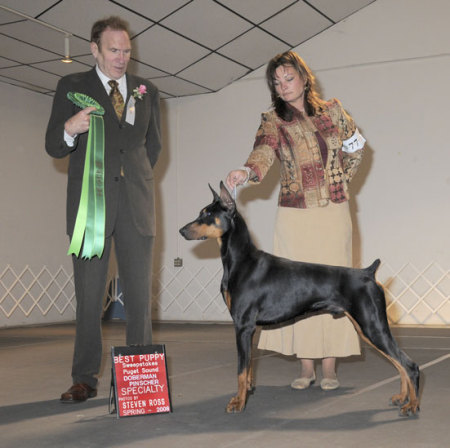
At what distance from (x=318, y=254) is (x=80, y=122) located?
1.18 meters

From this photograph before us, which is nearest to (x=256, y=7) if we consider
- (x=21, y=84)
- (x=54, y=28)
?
(x=54, y=28)

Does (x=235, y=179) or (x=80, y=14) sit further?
(x=80, y=14)

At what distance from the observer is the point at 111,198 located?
7.99 feet

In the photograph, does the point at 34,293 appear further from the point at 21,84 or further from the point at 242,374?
the point at 242,374

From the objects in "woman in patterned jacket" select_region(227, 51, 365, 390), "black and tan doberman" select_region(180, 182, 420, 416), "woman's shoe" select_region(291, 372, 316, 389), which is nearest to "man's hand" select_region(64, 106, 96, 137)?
"black and tan doberman" select_region(180, 182, 420, 416)

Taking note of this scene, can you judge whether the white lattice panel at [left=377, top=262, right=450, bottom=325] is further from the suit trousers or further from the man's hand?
the man's hand

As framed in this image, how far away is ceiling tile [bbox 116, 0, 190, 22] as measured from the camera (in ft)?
17.9

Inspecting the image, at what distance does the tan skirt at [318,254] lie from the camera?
2.74m

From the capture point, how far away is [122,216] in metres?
2.47

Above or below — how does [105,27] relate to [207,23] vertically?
below

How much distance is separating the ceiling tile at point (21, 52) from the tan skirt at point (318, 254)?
421cm

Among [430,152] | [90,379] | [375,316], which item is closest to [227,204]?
[375,316]

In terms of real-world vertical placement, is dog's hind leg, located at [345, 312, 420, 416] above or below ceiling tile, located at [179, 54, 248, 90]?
below

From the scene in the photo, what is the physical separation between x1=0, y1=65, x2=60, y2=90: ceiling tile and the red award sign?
201 inches
